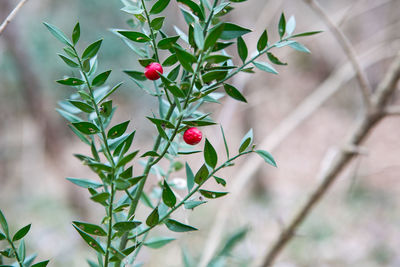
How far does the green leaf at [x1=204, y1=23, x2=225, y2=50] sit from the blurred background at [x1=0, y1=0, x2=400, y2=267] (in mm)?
589

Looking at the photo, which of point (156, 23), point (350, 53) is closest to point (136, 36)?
point (156, 23)

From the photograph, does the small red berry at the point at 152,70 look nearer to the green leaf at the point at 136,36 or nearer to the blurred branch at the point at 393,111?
the green leaf at the point at 136,36

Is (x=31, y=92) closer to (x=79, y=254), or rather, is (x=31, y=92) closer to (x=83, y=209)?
(x=83, y=209)

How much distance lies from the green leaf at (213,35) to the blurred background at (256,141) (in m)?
0.59

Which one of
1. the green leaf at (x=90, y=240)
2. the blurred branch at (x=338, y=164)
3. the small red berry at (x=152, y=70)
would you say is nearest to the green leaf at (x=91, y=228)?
the green leaf at (x=90, y=240)

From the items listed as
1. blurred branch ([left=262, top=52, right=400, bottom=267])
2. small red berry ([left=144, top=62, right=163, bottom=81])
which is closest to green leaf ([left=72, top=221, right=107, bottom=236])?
small red berry ([left=144, top=62, right=163, bottom=81])

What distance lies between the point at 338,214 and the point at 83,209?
182 cm

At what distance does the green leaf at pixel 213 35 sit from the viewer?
0.21m

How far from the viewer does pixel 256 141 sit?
236 centimetres

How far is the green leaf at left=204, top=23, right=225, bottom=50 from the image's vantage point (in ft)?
0.68

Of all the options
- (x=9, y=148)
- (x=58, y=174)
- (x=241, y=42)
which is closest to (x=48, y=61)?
(x=9, y=148)

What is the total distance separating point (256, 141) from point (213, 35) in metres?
2.18

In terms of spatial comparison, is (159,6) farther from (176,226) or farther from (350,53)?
(350,53)

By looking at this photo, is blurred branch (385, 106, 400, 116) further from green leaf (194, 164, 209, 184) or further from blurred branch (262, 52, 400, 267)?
green leaf (194, 164, 209, 184)
